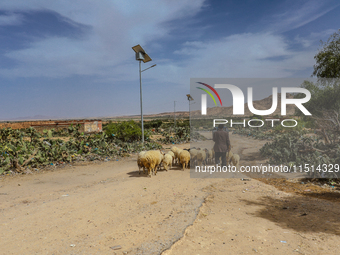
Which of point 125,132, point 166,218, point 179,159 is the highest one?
point 125,132

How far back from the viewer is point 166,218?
461 centimetres

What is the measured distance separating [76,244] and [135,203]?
2.03 meters

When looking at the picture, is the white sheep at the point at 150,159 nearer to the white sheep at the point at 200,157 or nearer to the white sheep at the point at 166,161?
the white sheep at the point at 166,161

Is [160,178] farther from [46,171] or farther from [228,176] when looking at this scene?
[46,171]

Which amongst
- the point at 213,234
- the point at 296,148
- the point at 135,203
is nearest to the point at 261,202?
the point at 213,234

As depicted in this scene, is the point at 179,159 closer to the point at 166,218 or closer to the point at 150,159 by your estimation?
the point at 150,159

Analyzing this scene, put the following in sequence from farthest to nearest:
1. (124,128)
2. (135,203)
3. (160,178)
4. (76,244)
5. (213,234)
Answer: (124,128) < (160,178) < (135,203) < (213,234) < (76,244)

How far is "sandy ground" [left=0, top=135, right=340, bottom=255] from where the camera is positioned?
11.7 ft

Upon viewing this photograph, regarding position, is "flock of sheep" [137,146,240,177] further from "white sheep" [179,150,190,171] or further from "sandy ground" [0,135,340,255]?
"sandy ground" [0,135,340,255]

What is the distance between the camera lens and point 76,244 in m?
3.60

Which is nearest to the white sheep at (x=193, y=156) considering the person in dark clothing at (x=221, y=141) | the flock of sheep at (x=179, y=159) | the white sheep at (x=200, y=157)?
the flock of sheep at (x=179, y=159)

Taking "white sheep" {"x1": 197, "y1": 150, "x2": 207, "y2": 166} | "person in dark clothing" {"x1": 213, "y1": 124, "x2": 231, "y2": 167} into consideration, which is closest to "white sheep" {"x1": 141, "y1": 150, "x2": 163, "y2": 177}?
"white sheep" {"x1": 197, "y1": 150, "x2": 207, "y2": 166}

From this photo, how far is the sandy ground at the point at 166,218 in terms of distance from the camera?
3569 mm

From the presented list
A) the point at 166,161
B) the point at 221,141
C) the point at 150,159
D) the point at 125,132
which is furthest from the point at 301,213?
the point at 125,132
